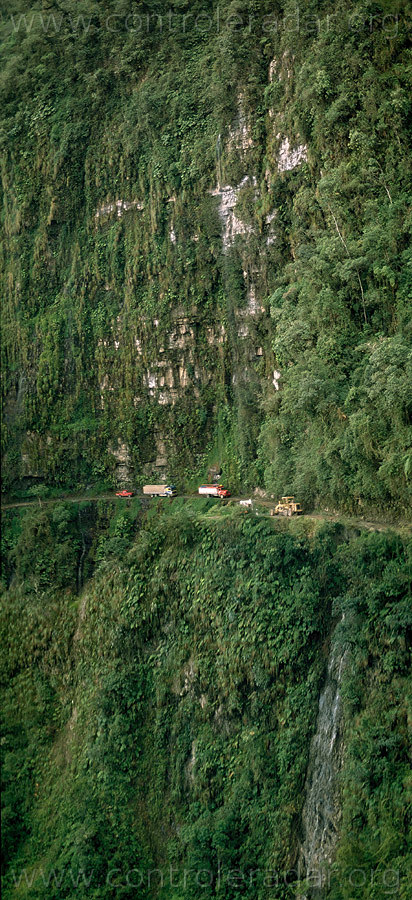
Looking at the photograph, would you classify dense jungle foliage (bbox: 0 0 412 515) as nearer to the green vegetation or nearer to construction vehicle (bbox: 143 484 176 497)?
the green vegetation

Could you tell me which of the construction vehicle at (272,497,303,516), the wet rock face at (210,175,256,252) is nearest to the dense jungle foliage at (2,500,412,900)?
the construction vehicle at (272,497,303,516)

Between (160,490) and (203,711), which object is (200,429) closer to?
(160,490)

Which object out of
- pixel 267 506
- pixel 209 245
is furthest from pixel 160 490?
pixel 209 245

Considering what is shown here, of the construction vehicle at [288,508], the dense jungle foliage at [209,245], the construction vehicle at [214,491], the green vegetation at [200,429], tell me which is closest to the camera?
the green vegetation at [200,429]

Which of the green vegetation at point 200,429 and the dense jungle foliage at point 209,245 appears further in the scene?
the dense jungle foliage at point 209,245

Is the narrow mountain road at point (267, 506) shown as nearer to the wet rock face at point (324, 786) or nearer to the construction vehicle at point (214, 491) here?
the construction vehicle at point (214, 491)

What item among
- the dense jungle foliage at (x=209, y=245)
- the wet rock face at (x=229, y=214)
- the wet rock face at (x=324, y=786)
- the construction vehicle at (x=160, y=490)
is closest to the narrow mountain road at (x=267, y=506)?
the construction vehicle at (x=160, y=490)
